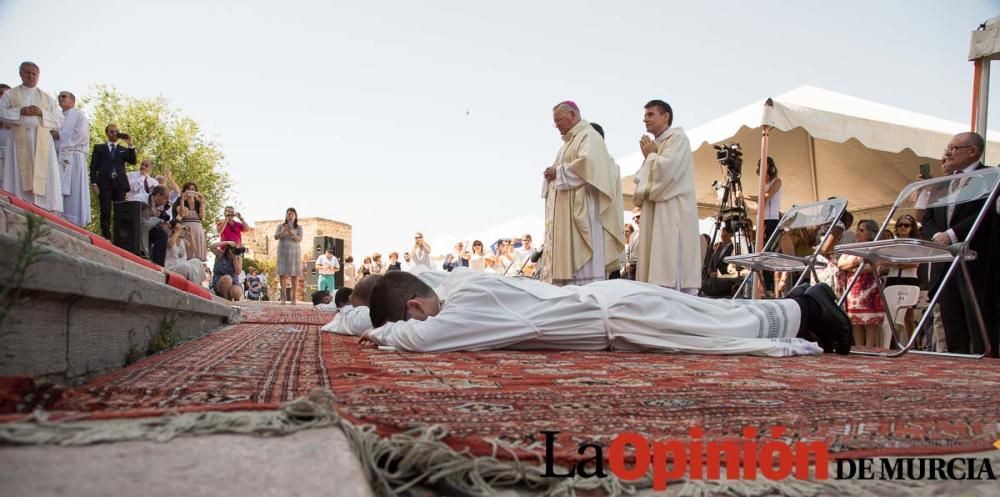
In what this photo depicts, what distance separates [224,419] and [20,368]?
83 cm

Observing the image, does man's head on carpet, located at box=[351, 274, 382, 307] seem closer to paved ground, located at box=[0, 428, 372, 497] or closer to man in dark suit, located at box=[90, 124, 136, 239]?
paved ground, located at box=[0, 428, 372, 497]

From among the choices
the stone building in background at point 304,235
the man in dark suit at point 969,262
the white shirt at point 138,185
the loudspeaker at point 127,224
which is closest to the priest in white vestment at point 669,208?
the man in dark suit at point 969,262

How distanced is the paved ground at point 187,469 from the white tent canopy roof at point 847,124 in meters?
7.28

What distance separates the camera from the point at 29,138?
6934 millimetres

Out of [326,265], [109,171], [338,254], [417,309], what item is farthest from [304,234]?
[417,309]

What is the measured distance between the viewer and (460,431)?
1.15 metres

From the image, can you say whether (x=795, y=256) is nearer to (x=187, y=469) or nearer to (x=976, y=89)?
(x=976, y=89)

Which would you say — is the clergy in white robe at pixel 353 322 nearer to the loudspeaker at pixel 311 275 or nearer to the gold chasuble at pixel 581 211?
the gold chasuble at pixel 581 211

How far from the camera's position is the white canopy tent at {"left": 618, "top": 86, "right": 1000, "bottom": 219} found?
7.69 metres

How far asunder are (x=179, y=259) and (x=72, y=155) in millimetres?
2028

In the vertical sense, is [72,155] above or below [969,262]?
above

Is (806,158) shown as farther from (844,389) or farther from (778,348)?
(844,389)

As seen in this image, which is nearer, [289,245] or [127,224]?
[127,224]

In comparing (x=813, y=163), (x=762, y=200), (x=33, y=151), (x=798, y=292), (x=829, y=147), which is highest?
(x=829, y=147)
